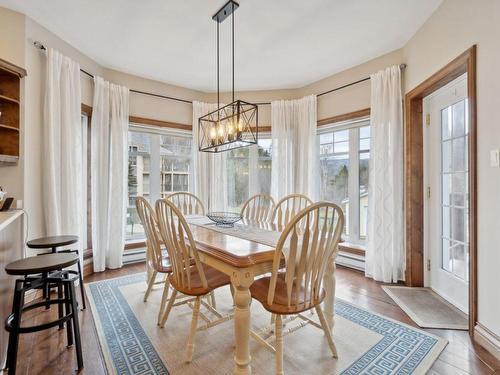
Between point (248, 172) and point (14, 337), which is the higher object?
point (248, 172)

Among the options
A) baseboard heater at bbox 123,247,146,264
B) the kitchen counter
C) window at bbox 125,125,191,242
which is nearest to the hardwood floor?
the kitchen counter

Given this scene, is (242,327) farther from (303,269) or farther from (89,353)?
(89,353)

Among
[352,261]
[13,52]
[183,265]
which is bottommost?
[352,261]

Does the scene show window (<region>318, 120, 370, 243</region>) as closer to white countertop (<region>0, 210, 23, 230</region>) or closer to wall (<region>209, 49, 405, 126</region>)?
wall (<region>209, 49, 405, 126</region>)

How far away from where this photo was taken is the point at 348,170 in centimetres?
370

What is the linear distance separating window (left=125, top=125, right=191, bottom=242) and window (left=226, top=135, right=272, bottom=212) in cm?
71

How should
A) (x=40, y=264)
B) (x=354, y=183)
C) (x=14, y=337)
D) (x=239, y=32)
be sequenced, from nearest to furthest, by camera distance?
(x=14, y=337), (x=40, y=264), (x=239, y=32), (x=354, y=183)

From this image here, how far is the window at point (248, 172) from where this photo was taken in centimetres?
432

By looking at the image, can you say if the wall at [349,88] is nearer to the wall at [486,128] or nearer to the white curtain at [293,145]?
the white curtain at [293,145]

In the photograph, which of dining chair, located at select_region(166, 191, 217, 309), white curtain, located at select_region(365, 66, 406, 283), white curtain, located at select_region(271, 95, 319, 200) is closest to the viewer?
white curtain, located at select_region(365, 66, 406, 283)

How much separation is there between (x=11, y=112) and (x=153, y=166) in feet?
5.87

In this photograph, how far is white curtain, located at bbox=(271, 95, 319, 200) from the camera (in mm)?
3838

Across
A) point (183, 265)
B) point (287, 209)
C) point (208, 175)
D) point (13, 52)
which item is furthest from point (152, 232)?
point (208, 175)

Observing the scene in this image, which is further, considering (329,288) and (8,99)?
(8,99)
